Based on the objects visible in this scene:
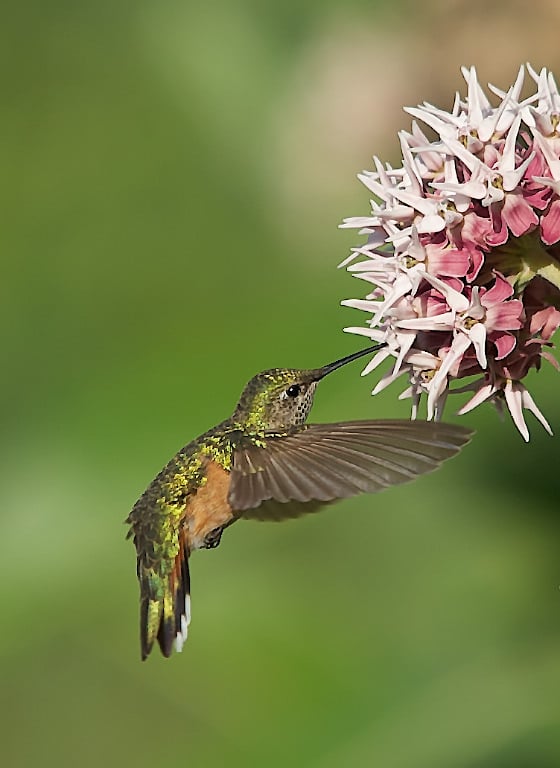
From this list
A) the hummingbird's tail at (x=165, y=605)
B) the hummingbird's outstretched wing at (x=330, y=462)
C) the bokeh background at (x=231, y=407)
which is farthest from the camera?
the bokeh background at (x=231, y=407)

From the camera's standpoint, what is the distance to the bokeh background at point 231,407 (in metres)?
1.79

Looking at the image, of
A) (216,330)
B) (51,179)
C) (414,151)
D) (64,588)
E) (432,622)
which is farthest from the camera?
(51,179)

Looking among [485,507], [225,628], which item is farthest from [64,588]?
[485,507]

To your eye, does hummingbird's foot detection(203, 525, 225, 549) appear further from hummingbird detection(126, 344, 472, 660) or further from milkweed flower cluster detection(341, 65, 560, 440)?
milkweed flower cluster detection(341, 65, 560, 440)

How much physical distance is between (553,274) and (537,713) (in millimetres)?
881

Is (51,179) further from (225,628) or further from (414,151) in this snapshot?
(414,151)

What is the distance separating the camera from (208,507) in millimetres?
1174

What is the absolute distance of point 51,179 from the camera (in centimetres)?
282

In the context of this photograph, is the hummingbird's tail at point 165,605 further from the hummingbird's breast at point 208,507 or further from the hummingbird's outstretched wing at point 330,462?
the hummingbird's outstretched wing at point 330,462

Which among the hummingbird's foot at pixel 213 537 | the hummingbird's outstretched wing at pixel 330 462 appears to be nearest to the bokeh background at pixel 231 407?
the hummingbird's foot at pixel 213 537

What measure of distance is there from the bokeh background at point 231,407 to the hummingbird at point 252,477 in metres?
0.63

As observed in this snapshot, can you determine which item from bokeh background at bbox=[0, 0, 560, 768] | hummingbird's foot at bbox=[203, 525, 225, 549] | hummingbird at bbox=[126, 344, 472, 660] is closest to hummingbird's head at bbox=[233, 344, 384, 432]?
hummingbird at bbox=[126, 344, 472, 660]

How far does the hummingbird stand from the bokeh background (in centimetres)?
63

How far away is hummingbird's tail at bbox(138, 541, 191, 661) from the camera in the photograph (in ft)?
3.68
